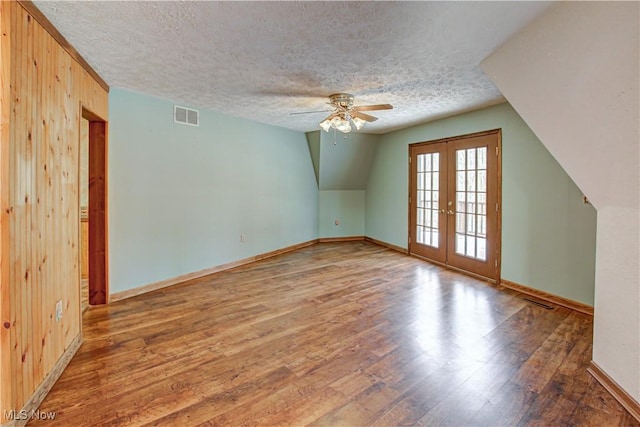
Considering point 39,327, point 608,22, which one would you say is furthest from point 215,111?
point 608,22

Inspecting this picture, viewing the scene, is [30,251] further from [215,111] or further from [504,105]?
[504,105]

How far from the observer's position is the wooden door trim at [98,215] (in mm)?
3316

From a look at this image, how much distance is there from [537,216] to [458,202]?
125 cm

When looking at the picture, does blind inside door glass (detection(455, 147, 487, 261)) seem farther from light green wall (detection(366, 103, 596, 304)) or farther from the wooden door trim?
the wooden door trim

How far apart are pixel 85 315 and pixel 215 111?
295 cm

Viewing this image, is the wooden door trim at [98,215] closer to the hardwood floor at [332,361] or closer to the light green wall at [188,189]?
the light green wall at [188,189]

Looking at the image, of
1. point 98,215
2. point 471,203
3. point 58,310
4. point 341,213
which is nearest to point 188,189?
point 98,215

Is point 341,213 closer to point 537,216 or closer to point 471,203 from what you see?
point 471,203

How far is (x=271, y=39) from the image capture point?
7.57ft

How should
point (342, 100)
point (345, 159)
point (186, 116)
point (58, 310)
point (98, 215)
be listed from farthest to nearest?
point (345, 159) < point (186, 116) < point (342, 100) < point (98, 215) < point (58, 310)

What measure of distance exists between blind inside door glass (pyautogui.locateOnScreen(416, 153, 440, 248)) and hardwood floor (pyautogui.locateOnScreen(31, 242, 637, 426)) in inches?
64.8

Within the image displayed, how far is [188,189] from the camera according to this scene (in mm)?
4258

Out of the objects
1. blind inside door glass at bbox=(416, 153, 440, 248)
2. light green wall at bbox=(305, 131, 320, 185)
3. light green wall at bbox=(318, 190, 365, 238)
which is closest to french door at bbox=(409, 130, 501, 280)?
blind inside door glass at bbox=(416, 153, 440, 248)

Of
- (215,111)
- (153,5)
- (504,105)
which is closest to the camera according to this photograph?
(153,5)
